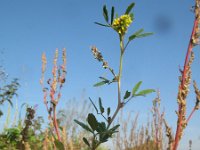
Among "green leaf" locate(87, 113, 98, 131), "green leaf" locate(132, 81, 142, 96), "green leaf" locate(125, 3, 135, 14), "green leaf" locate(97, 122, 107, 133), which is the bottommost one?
"green leaf" locate(97, 122, 107, 133)

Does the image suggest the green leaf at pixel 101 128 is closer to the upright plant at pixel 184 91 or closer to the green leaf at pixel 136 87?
the green leaf at pixel 136 87

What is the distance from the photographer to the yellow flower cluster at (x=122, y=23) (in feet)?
4.08

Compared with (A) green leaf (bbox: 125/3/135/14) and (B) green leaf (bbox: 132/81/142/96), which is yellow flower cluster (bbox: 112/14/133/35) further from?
(B) green leaf (bbox: 132/81/142/96)

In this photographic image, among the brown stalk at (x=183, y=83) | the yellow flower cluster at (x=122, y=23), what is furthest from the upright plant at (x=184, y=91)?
the yellow flower cluster at (x=122, y=23)

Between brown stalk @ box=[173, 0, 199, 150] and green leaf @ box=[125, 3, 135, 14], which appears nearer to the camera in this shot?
brown stalk @ box=[173, 0, 199, 150]

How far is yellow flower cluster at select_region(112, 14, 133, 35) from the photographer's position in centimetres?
124

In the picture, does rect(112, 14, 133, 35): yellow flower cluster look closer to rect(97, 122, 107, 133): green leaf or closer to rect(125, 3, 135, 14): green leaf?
rect(125, 3, 135, 14): green leaf

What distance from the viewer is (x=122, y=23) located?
125cm

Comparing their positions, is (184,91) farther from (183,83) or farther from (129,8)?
(129,8)

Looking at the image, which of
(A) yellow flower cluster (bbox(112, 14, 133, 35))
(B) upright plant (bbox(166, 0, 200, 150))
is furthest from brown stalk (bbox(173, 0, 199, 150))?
(A) yellow flower cluster (bbox(112, 14, 133, 35))

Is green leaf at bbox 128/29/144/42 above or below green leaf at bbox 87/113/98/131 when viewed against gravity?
above

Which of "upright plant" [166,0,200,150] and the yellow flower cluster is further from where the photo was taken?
the yellow flower cluster

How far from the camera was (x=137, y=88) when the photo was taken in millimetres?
1310

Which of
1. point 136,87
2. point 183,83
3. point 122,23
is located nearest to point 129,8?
point 122,23
